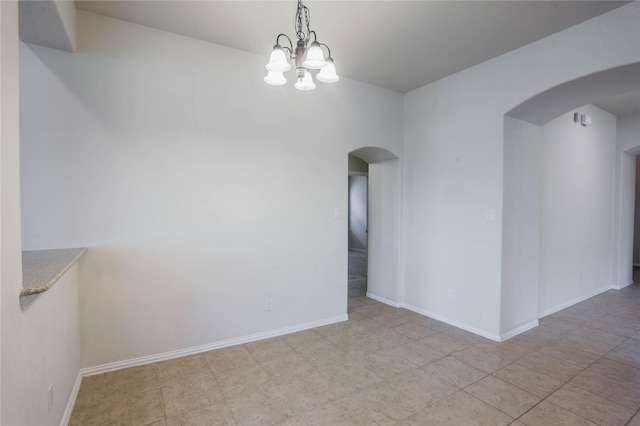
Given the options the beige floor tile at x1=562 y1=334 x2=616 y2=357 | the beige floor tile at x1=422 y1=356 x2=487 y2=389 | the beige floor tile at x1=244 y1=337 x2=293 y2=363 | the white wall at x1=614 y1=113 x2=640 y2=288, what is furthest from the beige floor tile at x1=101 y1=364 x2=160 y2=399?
the white wall at x1=614 y1=113 x2=640 y2=288

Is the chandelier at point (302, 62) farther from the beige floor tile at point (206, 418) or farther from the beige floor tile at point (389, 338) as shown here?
the beige floor tile at point (389, 338)

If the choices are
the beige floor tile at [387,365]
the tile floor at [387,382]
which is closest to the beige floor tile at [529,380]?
the tile floor at [387,382]

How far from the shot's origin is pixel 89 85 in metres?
2.56

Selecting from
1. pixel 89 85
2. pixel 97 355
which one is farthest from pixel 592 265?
pixel 89 85

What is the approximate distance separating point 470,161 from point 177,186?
315 centimetres

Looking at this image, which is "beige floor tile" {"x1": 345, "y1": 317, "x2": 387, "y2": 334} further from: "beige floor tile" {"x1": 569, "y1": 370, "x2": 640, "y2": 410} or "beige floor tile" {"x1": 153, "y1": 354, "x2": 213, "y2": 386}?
"beige floor tile" {"x1": 569, "y1": 370, "x2": 640, "y2": 410}

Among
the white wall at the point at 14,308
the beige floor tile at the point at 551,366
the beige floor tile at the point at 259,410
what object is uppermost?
the white wall at the point at 14,308

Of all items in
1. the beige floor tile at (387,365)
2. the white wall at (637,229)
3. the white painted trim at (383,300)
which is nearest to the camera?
the beige floor tile at (387,365)

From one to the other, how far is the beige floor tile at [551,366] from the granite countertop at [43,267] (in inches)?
140

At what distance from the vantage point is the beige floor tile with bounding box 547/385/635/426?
210cm

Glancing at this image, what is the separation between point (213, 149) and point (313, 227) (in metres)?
1.38

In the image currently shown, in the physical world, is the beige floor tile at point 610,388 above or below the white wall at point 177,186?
below

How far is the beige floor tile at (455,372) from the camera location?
2549mm

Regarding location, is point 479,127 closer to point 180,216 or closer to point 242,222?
point 242,222
